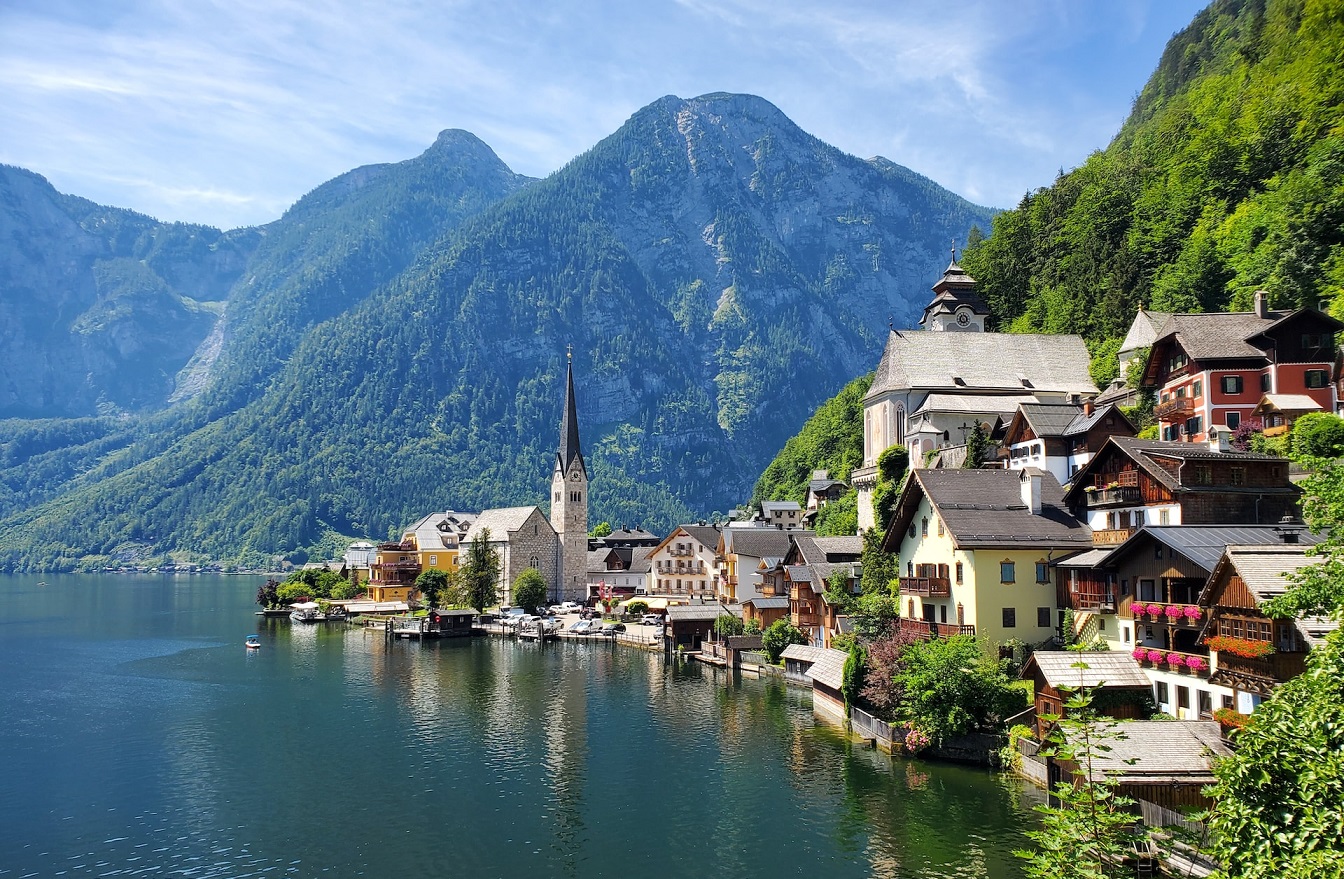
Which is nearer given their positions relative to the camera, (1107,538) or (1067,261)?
(1107,538)

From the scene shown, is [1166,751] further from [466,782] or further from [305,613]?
[305,613]

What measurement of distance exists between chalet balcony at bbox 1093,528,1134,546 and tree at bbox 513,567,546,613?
8712cm

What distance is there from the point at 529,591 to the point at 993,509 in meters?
84.9

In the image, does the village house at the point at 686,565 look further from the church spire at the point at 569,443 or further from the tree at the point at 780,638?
the tree at the point at 780,638

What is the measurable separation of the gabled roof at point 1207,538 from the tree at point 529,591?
93.7m

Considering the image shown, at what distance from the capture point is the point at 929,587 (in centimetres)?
4972

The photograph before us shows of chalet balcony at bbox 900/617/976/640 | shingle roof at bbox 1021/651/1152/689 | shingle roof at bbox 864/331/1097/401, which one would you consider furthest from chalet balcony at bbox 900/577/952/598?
shingle roof at bbox 864/331/1097/401

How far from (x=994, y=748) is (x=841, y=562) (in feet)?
112

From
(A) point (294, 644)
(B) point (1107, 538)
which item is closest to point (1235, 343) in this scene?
(B) point (1107, 538)

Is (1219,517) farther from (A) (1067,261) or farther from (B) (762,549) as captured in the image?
(A) (1067,261)

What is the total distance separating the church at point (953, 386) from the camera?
80562mm

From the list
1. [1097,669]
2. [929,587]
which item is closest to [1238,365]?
[929,587]

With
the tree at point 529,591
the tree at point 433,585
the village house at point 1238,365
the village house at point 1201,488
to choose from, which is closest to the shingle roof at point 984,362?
the village house at point 1238,365

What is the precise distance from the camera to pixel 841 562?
7544 centimetres
